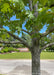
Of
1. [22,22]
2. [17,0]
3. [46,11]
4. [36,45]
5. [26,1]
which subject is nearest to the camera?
[46,11]

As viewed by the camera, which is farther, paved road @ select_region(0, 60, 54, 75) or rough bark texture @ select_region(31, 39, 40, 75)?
paved road @ select_region(0, 60, 54, 75)

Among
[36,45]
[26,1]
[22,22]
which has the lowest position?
[36,45]

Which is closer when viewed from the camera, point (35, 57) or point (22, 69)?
point (35, 57)

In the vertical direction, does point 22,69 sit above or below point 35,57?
below

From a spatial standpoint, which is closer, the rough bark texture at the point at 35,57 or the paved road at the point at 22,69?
the rough bark texture at the point at 35,57

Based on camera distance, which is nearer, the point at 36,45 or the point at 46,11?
the point at 46,11

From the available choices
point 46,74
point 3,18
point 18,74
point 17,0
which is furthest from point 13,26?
point 46,74

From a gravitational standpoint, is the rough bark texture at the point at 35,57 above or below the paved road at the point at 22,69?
above

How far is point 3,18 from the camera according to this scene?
8.71 feet

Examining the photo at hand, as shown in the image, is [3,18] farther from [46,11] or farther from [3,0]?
[46,11]

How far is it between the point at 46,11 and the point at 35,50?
2.18m

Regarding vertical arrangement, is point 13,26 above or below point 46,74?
above

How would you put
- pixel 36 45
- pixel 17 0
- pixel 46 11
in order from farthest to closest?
pixel 36 45
pixel 17 0
pixel 46 11

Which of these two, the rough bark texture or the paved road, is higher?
the rough bark texture
